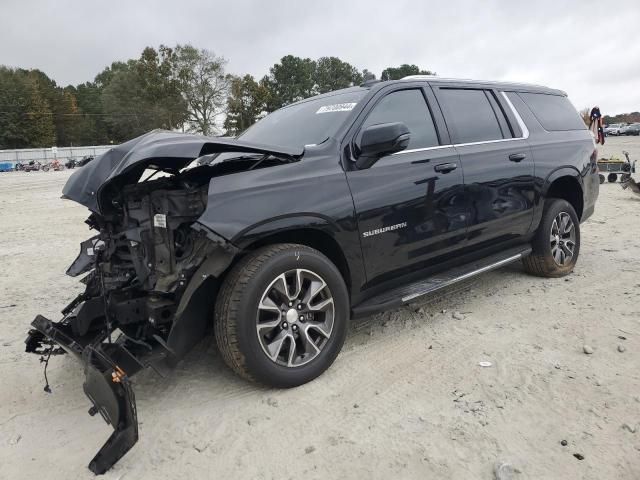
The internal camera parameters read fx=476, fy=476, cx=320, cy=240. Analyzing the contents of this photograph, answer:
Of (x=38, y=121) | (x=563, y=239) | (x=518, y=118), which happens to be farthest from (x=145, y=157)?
(x=38, y=121)

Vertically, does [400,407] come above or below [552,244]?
below

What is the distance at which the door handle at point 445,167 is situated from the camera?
3.55 meters

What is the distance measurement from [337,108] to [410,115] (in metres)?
0.56

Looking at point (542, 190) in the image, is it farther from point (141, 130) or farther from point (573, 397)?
point (141, 130)

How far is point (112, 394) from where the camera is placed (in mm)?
2285

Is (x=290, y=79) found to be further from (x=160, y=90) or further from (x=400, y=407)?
(x=400, y=407)

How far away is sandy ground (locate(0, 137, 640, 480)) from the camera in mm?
2279

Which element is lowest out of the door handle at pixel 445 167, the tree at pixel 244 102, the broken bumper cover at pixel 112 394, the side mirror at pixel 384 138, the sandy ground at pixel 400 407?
the sandy ground at pixel 400 407

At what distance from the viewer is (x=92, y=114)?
8431cm

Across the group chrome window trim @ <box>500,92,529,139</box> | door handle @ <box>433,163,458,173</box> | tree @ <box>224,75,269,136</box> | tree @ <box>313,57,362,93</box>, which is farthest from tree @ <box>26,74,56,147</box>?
door handle @ <box>433,163,458,173</box>

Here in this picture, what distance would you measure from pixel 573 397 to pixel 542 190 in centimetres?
232

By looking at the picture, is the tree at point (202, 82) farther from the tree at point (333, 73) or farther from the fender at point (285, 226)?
the fender at point (285, 226)

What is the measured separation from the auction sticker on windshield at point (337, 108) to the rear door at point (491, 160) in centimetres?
82

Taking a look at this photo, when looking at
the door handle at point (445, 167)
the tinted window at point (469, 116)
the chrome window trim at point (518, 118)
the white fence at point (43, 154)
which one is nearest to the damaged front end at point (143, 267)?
the door handle at point (445, 167)
